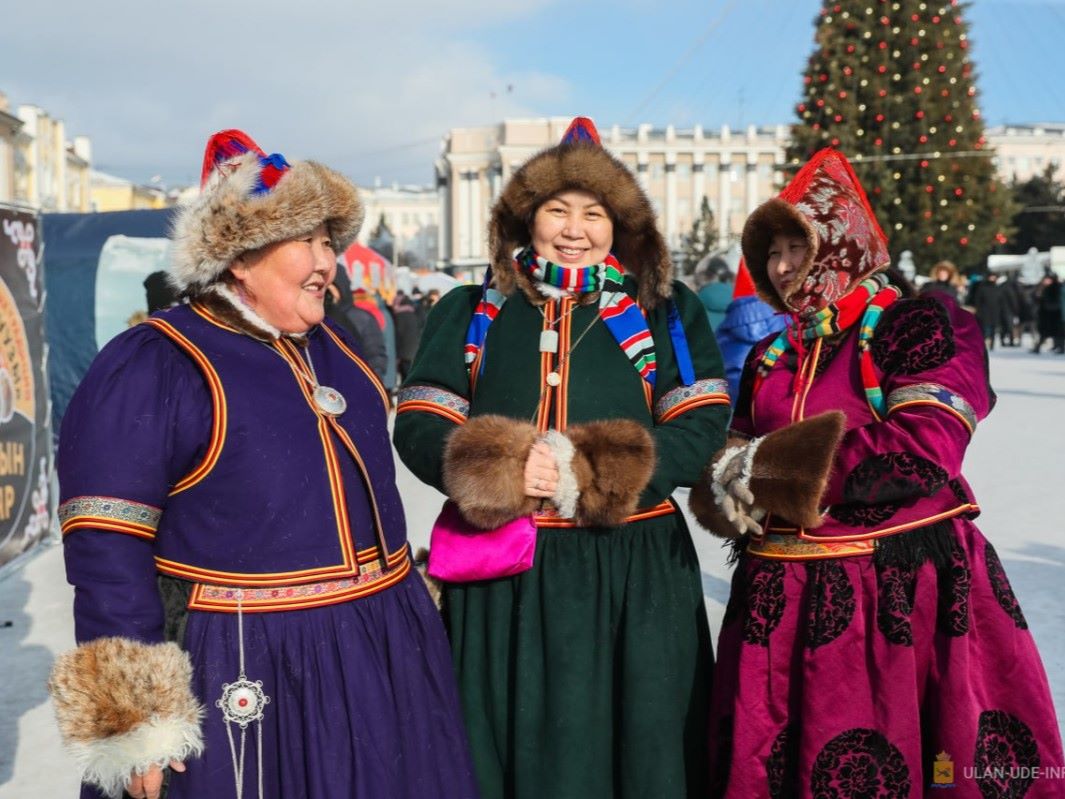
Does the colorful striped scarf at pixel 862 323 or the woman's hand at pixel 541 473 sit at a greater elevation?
the colorful striped scarf at pixel 862 323

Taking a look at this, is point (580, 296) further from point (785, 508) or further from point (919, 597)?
point (919, 597)

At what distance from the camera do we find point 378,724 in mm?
1908

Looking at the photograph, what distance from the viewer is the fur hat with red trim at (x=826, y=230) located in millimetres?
2412

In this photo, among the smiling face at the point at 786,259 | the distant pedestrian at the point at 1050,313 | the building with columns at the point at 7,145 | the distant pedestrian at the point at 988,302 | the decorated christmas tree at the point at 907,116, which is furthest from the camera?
the building with columns at the point at 7,145

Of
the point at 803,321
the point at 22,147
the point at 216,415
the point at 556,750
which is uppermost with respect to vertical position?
the point at 22,147

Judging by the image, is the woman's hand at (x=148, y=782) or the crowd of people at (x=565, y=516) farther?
the crowd of people at (x=565, y=516)

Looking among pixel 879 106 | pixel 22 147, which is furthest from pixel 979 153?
pixel 22 147

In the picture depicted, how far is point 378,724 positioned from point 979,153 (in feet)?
74.9

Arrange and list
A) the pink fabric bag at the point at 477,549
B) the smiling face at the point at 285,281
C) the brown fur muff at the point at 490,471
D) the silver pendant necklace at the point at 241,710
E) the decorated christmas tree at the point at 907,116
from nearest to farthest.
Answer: the silver pendant necklace at the point at 241,710
the smiling face at the point at 285,281
the brown fur muff at the point at 490,471
the pink fabric bag at the point at 477,549
the decorated christmas tree at the point at 907,116

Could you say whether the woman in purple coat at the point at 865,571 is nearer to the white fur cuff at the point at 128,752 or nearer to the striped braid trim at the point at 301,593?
the striped braid trim at the point at 301,593

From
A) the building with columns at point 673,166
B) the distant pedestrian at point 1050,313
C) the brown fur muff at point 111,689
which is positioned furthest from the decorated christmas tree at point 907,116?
the building with columns at point 673,166

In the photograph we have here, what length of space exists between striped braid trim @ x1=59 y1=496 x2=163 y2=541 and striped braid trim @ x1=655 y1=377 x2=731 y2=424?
1.14m

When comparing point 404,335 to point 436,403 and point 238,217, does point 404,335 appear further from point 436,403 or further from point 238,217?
point 238,217

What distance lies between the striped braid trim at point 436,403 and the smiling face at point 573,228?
0.40m
